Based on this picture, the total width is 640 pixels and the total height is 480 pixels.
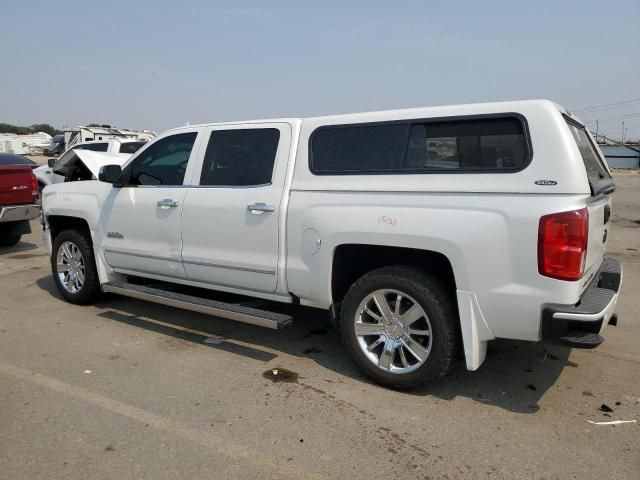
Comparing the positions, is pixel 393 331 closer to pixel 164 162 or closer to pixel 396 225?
pixel 396 225

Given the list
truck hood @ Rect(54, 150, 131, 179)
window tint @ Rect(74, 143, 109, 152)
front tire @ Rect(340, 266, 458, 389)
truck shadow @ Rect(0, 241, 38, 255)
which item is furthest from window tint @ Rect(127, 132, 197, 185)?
window tint @ Rect(74, 143, 109, 152)

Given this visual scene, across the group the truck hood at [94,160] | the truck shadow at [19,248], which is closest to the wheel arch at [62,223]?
the truck hood at [94,160]

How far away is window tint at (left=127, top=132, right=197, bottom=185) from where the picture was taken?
16.3 ft

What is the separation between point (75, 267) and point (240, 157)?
Answer: 2.60 metres

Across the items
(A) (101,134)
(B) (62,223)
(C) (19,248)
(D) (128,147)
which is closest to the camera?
(B) (62,223)

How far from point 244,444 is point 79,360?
200 cm

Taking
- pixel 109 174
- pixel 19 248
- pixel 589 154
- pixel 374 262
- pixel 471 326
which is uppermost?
pixel 589 154

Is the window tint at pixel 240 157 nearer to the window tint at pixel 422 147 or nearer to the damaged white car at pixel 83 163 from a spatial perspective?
the window tint at pixel 422 147

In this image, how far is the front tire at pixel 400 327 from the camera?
3.56 meters

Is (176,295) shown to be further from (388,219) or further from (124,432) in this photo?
(388,219)

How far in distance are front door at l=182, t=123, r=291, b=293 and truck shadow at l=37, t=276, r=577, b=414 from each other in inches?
22.9

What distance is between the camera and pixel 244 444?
3.11 meters

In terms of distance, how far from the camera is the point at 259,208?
426cm

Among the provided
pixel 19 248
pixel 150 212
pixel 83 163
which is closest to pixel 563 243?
pixel 150 212
